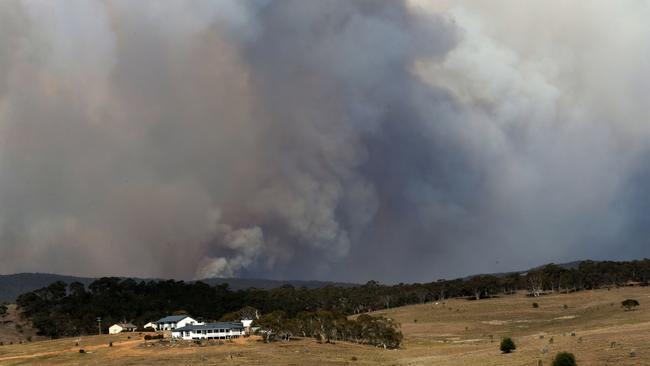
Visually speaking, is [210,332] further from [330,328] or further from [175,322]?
[330,328]

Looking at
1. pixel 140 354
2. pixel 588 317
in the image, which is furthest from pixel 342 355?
pixel 588 317

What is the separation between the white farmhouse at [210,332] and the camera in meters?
150

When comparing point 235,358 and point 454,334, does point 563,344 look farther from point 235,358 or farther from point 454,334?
point 454,334

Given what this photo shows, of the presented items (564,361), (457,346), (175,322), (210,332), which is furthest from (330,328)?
(564,361)

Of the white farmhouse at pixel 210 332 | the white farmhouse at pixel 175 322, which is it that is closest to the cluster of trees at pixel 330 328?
the white farmhouse at pixel 210 332

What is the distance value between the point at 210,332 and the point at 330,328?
32284 mm

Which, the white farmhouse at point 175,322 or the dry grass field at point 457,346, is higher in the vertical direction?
the white farmhouse at point 175,322

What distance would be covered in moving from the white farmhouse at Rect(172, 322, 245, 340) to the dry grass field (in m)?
11.7

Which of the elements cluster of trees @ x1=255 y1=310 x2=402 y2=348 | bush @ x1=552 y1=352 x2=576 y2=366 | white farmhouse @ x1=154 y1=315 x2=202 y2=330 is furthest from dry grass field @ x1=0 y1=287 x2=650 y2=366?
white farmhouse @ x1=154 y1=315 x2=202 y2=330

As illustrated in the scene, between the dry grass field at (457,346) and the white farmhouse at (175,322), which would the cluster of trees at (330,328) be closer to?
the dry grass field at (457,346)

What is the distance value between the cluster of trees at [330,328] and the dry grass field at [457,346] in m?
4.54

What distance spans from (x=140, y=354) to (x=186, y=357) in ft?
43.3

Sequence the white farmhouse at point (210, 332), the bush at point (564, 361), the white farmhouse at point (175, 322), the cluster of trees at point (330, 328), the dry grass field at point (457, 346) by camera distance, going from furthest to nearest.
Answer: the white farmhouse at point (175, 322) < the white farmhouse at point (210, 332) < the cluster of trees at point (330, 328) < the dry grass field at point (457, 346) < the bush at point (564, 361)

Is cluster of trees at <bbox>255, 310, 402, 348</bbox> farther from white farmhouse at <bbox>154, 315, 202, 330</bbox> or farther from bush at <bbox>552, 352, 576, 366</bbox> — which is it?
bush at <bbox>552, 352, 576, 366</bbox>
